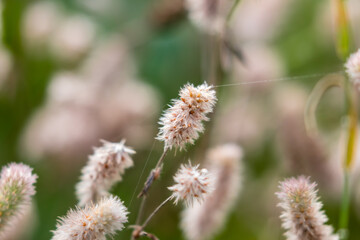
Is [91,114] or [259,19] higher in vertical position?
[259,19]

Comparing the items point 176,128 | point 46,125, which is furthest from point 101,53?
point 176,128

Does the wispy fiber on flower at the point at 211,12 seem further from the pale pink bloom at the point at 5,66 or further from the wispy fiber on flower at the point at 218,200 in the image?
the pale pink bloom at the point at 5,66

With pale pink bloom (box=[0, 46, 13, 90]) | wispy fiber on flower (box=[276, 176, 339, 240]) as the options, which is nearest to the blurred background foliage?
pale pink bloom (box=[0, 46, 13, 90])

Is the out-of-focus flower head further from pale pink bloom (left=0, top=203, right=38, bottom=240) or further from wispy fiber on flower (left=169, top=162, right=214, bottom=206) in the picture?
wispy fiber on flower (left=169, top=162, right=214, bottom=206)

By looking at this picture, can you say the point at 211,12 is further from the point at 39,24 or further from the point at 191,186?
the point at 39,24

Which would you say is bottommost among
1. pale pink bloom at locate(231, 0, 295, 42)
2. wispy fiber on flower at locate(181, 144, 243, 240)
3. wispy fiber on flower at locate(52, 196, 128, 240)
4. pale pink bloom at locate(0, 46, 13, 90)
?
wispy fiber on flower at locate(52, 196, 128, 240)

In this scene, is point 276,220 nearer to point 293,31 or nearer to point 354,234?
point 354,234

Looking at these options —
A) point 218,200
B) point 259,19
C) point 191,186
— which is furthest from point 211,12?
point 259,19
